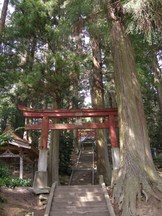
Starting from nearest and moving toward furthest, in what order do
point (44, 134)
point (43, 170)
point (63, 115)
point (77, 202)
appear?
point (77, 202) < point (43, 170) < point (44, 134) < point (63, 115)

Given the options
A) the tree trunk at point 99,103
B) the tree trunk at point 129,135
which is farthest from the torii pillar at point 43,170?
the tree trunk at point 99,103

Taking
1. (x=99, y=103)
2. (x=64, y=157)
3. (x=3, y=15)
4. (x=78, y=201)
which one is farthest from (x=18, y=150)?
(x=3, y=15)

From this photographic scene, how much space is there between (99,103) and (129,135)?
5.31m

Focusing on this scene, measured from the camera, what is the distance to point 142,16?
278 inches

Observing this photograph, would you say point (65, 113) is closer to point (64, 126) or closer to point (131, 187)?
point (64, 126)

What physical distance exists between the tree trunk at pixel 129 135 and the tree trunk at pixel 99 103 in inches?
151

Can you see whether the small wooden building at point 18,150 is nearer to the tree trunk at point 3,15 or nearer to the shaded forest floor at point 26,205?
the shaded forest floor at point 26,205

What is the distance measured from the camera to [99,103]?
42.0 feet

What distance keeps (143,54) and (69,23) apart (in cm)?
336

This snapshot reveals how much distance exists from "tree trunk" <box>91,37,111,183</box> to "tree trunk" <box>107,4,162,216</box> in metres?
3.85

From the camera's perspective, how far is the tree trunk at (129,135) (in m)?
6.86

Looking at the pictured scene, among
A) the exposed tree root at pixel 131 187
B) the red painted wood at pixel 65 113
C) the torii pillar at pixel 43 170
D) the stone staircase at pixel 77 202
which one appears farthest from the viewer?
the red painted wood at pixel 65 113

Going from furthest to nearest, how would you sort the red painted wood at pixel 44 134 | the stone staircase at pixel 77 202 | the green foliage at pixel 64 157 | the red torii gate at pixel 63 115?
1. the green foliage at pixel 64 157
2. the red torii gate at pixel 63 115
3. the red painted wood at pixel 44 134
4. the stone staircase at pixel 77 202

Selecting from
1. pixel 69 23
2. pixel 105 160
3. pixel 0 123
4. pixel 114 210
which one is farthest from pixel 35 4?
pixel 0 123
